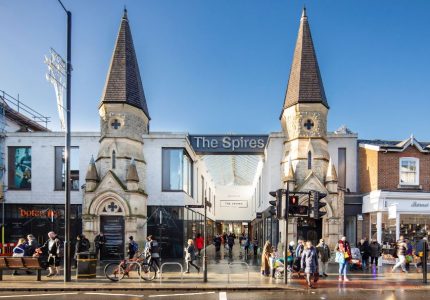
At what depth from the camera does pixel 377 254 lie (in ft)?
66.9

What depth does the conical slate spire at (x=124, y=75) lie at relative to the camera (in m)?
24.3

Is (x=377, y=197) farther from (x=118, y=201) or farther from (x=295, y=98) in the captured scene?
(x=118, y=201)

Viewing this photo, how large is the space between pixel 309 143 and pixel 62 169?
581 inches

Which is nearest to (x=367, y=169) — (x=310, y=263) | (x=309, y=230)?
(x=309, y=230)

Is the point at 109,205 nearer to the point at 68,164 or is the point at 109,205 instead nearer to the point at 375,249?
the point at 68,164

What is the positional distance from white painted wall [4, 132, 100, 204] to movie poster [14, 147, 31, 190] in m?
0.29

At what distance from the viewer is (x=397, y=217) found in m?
22.6

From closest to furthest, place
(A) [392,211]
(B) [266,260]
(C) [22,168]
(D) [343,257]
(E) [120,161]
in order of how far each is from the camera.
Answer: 1. (D) [343,257]
2. (B) [266,260]
3. (A) [392,211]
4. (E) [120,161]
5. (C) [22,168]

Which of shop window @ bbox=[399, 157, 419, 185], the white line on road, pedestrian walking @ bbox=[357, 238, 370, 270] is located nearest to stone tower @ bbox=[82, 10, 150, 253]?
the white line on road

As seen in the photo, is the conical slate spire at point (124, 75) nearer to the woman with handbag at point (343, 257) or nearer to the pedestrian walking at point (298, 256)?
the pedestrian walking at point (298, 256)

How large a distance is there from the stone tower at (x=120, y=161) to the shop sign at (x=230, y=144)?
3.73 metres

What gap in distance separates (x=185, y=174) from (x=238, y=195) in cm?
3089

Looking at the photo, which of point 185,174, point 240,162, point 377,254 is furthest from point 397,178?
point 240,162

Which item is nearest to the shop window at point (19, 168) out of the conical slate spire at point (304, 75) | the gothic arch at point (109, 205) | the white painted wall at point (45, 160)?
the white painted wall at point (45, 160)
